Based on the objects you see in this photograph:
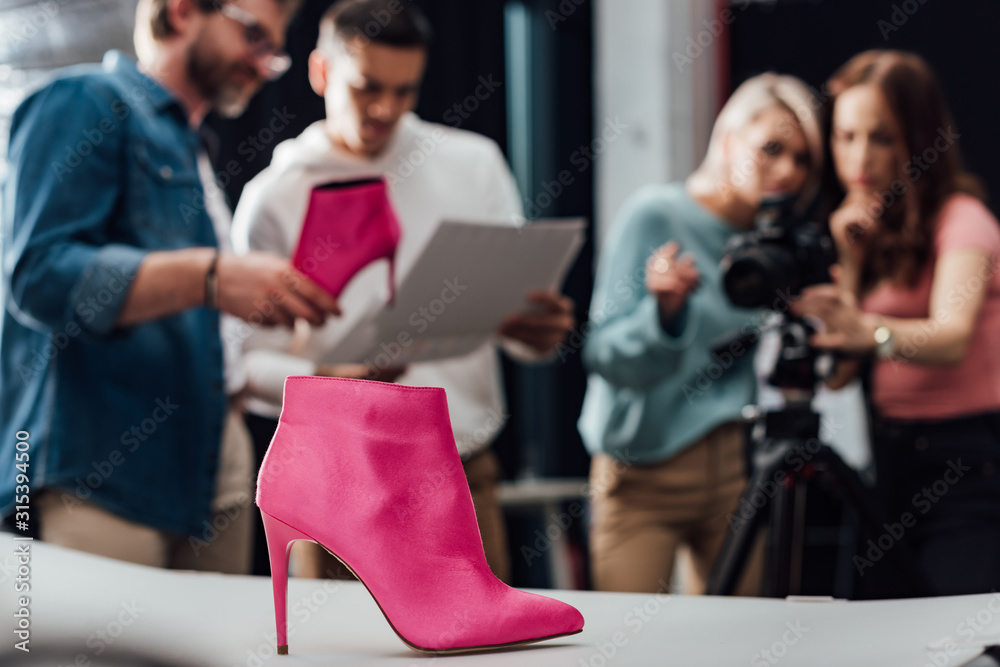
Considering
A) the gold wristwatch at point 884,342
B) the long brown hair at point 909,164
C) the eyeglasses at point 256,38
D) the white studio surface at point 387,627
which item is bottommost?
the white studio surface at point 387,627

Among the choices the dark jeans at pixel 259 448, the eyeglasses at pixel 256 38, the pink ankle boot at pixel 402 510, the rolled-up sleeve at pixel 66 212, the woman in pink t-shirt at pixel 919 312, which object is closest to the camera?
the pink ankle boot at pixel 402 510

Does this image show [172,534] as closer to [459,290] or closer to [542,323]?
[459,290]

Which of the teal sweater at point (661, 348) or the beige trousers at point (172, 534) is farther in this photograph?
the teal sweater at point (661, 348)

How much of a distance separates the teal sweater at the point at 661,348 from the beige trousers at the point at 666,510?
3 centimetres

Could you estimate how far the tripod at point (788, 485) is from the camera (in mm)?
1328

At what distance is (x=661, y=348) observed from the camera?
158 cm

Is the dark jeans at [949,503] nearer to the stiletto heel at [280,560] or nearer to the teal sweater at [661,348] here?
the teal sweater at [661,348]

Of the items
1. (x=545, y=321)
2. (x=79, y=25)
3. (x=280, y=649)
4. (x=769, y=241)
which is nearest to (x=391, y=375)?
(x=545, y=321)

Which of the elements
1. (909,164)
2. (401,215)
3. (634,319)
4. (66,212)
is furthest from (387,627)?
(909,164)

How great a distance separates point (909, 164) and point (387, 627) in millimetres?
1203

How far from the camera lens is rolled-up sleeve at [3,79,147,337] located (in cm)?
128

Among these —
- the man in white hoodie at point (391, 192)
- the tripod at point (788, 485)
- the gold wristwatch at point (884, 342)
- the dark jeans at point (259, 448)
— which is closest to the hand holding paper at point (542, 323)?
the man in white hoodie at point (391, 192)

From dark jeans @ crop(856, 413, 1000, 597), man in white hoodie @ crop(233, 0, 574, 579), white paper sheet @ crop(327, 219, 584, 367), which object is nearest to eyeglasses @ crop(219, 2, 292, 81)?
man in white hoodie @ crop(233, 0, 574, 579)

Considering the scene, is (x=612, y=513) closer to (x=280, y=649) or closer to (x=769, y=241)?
(x=769, y=241)
